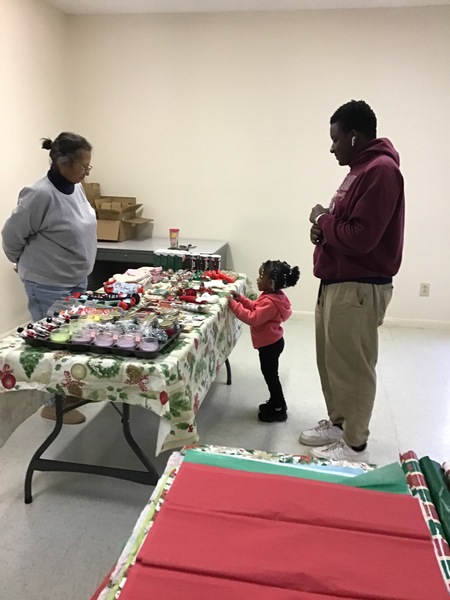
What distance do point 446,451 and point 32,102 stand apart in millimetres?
3769

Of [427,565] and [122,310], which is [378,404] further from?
[427,565]

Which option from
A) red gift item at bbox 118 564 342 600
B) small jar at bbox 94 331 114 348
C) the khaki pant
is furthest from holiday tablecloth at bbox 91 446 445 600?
the khaki pant

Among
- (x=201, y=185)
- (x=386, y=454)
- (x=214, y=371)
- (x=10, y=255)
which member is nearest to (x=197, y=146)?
(x=201, y=185)

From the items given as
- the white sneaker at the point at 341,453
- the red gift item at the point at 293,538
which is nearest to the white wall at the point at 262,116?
the white sneaker at the point at 341,453

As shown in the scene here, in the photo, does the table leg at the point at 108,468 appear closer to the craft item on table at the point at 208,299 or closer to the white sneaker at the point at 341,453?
the craft item on table at the point at 208,299

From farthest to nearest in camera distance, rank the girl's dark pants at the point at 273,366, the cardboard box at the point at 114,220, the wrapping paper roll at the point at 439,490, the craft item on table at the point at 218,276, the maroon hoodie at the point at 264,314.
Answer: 1. the cardboard box at the point at 114,220
2. the craft item on table at the point at 218,276
3. the girl's dark pants at the point at 273,366
4. the maroon hoodie at the point at 264,314
5. the wrapping paper roll at the point at 439,490

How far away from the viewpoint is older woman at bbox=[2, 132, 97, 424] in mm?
2350

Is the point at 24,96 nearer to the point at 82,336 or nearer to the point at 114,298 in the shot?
the point at 114,298

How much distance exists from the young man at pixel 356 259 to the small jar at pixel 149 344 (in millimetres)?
849

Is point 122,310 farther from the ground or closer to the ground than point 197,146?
closer to the ground

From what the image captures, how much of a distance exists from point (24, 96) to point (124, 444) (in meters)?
2.83

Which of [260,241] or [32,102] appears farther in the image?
[260,241]

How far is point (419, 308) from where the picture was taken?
4383 mm

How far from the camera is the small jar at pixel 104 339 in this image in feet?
5.96
